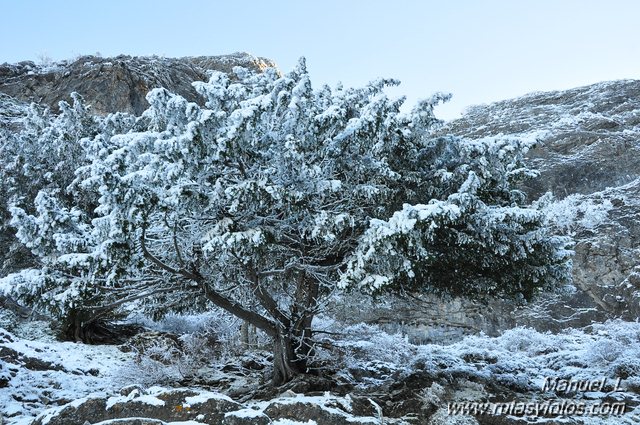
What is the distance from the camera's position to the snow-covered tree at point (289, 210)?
6.16m

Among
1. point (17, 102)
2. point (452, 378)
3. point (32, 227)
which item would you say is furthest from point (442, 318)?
point (17, 102)

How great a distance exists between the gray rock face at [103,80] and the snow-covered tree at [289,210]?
23.7 m

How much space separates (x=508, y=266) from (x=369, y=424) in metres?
4.38

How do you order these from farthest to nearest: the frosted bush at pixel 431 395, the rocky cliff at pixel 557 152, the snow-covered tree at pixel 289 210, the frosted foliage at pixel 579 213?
the frosted foliage at pixel 579 213
the rocky cliff at pixel 557 152
the frosted bush at pixel 431 395
the snow-covered tree at pixel 289 210

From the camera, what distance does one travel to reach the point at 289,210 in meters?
6.79

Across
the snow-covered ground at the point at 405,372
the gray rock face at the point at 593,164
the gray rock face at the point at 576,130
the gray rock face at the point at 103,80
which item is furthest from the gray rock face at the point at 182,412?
the gray rock face at the point at 103,80

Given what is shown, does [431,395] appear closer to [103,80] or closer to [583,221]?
[583,221]

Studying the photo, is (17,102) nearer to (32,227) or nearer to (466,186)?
(32,227)

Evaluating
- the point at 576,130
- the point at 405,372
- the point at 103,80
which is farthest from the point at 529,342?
the point at 103,80

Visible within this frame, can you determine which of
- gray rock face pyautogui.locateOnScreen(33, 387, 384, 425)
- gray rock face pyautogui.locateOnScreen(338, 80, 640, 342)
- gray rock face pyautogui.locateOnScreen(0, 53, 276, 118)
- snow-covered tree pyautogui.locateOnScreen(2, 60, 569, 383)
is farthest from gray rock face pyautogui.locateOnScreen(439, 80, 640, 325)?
gray rock face pyautogui.locateOnScreen(0, 53, 276, 118)

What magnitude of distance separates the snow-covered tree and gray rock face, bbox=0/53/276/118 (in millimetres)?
23735

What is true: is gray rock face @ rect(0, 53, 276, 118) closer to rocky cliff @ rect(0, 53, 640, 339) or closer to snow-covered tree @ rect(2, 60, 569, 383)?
rocky cliff @ rect(0, 53, 640, 339)

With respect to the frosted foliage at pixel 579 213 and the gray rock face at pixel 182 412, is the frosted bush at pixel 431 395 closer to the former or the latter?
the gray rock face at pixel 182 412

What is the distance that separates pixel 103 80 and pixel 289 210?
28348 mm
